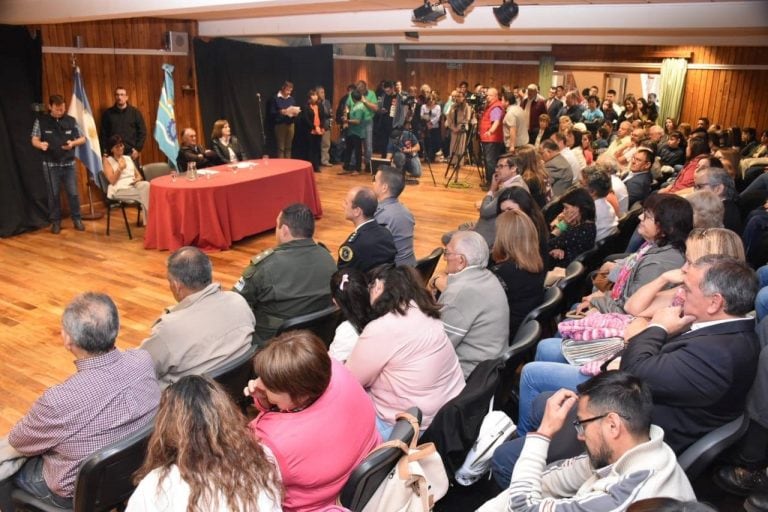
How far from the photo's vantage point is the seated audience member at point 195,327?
97.0 inches

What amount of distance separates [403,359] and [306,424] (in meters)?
0.63

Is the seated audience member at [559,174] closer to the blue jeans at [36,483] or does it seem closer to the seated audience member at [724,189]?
A: the seated audience member at [724,189]

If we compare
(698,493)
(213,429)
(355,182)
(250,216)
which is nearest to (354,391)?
(213,429)

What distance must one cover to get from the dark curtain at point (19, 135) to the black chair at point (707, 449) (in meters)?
6.85

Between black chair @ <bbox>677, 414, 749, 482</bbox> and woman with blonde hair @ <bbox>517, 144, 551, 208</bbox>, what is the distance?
352 centimetres

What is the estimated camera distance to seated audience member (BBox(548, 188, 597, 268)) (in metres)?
4.12

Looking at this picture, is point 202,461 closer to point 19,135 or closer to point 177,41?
point 19,135

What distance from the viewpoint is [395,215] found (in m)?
4.13

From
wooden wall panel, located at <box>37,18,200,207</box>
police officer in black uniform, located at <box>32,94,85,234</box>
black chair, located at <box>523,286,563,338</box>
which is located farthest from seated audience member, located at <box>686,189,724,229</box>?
wooden wall panel, located at <box>37,18,200,207</box>

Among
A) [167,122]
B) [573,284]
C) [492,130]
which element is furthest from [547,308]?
[167,122]

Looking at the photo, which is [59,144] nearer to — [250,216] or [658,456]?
[250,216]

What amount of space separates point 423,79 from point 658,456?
583 inches

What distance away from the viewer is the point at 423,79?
608 inches

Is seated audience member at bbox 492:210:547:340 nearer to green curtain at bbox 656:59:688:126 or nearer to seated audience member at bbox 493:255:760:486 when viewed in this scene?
seated audience member at bbox 493:255:760:486
